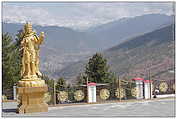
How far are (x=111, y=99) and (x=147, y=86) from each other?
1.16 m

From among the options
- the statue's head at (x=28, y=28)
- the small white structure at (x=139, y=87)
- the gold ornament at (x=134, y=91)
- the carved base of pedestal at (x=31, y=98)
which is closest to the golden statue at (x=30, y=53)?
the statue's head at (x=28, y=28)

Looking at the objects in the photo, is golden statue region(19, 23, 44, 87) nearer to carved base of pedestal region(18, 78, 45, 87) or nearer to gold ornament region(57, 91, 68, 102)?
carved base of pedestal region(18, 78, 45, 87)

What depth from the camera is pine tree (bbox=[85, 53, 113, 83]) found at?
15.1m

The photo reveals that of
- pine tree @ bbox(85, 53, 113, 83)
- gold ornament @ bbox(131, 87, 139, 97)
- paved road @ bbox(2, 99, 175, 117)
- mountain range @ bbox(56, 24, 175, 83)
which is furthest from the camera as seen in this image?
mountain range @ bbox(56, 24, 175, 83)

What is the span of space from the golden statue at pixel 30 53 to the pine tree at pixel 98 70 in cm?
646

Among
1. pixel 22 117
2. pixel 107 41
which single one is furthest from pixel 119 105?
pixel 107 41

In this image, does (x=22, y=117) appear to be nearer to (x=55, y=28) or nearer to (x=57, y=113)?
(x=57, y=113)

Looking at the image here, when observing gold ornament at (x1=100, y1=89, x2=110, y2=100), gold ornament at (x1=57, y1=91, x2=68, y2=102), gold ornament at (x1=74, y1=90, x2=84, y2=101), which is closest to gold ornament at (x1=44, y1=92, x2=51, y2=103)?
gold ornament at (x1=57, y1=91, x2=68, y2=102)

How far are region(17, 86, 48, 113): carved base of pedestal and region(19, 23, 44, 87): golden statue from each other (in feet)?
0.45

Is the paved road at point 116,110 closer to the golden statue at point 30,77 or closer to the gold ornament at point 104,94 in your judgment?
the golden statue at point 30,77

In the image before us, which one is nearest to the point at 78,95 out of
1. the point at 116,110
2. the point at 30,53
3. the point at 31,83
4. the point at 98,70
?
the point at 116,110

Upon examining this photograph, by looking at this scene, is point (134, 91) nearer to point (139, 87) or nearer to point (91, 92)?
point (139, 87)

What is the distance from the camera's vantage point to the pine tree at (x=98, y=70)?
49.4 feet

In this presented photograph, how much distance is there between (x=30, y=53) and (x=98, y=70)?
690cm
